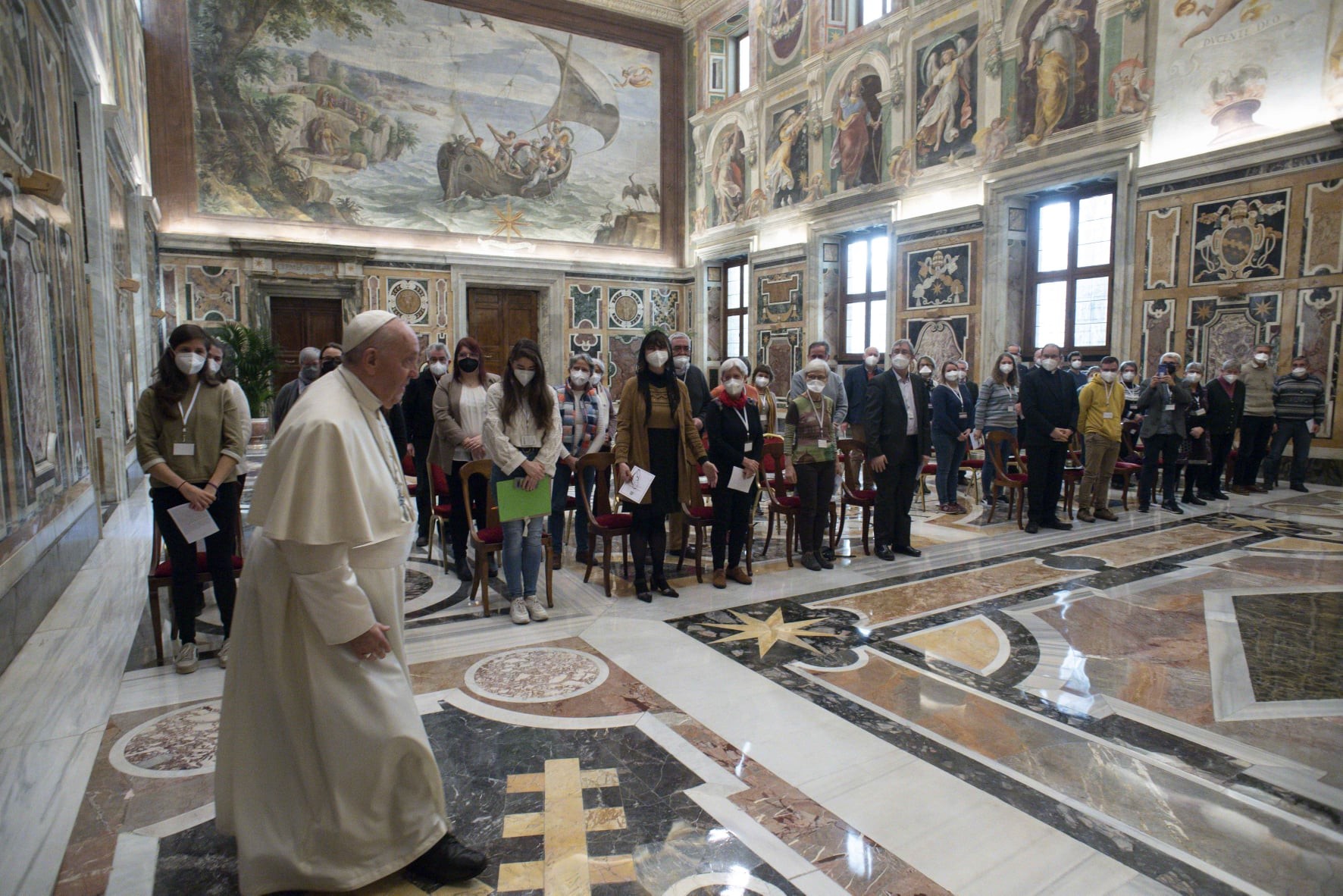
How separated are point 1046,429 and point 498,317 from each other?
41.0 ft

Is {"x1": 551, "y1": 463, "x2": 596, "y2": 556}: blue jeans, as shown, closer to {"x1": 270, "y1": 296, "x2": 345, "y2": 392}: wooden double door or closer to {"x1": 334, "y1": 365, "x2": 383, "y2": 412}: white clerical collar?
{"x1": 334, "y1": 365, "x2": 383, "y2": 412}: white clerical collar

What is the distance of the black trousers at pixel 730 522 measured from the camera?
5.56m

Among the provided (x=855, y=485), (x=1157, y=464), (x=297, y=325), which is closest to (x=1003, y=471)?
(x=855, y=485)

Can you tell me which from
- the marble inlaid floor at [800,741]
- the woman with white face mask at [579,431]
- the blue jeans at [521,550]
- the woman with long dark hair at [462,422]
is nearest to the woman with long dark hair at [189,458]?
the marble inlaid floor at [800,741]

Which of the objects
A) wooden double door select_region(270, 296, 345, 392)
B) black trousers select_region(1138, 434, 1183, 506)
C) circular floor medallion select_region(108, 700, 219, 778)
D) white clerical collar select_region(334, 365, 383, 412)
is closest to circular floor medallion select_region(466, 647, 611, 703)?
circular floor medallion select_region(108, 700, 219, 778)

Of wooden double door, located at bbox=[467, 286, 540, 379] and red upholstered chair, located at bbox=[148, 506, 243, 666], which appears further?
wooden double door, located at bbox=[467, 286, 540, 379]

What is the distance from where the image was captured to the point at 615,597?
17.3ft

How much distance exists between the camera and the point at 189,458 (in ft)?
12.7

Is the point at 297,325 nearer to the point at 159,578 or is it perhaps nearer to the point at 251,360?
the point at 251,360

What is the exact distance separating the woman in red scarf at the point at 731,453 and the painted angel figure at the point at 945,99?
9.00m

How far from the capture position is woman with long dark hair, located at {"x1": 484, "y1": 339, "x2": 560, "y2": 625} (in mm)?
4586

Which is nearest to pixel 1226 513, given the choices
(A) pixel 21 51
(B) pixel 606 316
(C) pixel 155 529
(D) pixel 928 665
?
(D) pixel 928 665

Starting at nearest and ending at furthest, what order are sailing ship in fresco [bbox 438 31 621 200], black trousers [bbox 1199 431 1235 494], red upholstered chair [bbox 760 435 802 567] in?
red upholstered chair [bbox 760 435 802 567] < black trousers [bbox 1199 431 1235 494] < sailing ship in fresco [bbox 438 31 621 200]

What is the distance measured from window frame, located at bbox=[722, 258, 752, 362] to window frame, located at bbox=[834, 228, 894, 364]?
2.37m
